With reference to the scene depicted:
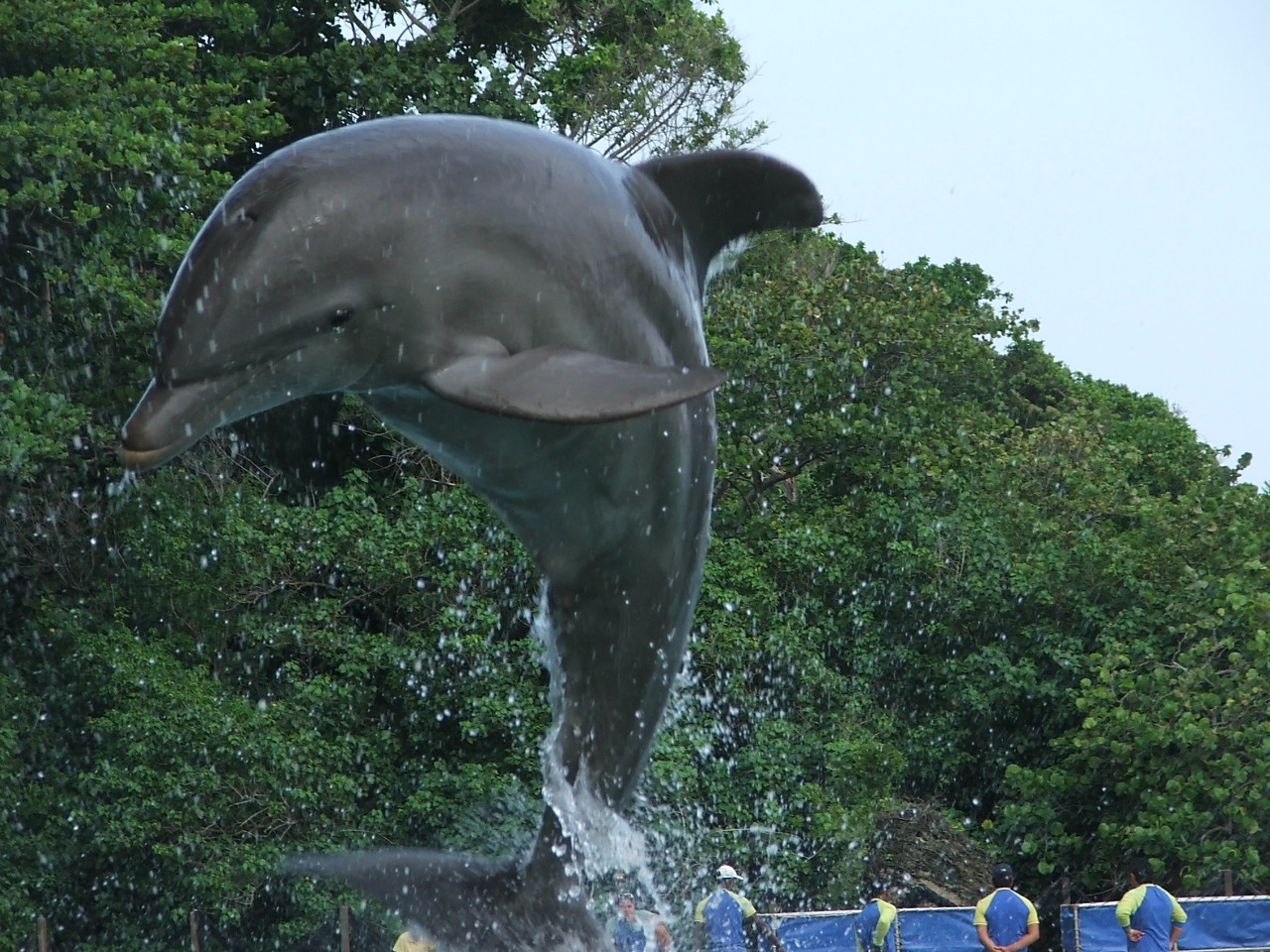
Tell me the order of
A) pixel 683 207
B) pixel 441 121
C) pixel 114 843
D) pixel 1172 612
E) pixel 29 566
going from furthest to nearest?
pixel 1172 612
pixel 29 566
pixel 114 843
pixel 683 207
pixel 441 121

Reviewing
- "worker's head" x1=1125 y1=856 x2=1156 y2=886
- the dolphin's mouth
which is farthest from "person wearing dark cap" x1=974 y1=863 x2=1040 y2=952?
the dolphin's mouth

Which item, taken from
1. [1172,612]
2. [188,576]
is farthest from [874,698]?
[188,576]

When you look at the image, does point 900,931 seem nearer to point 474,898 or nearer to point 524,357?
point 474,898

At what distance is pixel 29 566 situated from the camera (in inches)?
551

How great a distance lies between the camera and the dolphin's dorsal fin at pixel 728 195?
3955 millimetres

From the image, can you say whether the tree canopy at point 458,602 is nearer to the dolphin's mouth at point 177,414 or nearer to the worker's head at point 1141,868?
the worker's head at point 1141,868

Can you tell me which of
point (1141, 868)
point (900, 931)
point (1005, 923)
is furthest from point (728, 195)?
point (1141, 868)

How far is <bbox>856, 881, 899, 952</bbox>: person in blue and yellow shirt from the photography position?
1062cm

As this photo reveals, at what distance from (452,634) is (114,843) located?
125 inches

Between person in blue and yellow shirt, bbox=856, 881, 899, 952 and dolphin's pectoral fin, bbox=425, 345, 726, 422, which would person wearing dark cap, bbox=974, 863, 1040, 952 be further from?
dolphin's pectoral fin, bbox=425, 345, 726, 422

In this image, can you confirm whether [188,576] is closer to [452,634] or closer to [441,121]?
[452,634]

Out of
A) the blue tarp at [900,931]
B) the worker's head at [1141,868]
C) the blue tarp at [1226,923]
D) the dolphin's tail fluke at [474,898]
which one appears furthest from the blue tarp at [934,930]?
the dolphin's tail fluke at [474,898]

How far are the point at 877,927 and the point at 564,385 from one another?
857cm

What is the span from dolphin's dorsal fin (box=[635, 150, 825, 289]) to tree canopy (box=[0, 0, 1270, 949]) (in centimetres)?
783
